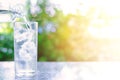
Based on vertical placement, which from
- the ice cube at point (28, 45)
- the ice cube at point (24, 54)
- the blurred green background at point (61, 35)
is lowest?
the blurred green background at point (61, 35)

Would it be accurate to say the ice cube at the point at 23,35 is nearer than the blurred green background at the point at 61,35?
Yes

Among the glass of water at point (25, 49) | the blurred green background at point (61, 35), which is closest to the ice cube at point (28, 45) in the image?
the glass of water at point (25, 49)

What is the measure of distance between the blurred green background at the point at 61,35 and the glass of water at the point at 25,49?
2894 mm

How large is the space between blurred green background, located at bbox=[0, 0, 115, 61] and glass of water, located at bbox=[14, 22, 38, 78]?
2894mm

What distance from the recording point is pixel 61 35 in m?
4.15

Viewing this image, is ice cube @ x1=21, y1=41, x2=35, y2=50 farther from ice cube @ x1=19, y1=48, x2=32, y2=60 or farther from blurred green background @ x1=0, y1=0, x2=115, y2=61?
blurred green background @ x1=0, y1=0, x2=115, y2=61

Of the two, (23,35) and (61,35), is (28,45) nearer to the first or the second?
(23,35)

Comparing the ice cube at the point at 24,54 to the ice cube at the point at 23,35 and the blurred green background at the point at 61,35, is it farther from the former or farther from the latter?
the blurred green background at the point at 61,35

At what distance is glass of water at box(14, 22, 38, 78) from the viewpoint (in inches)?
43.1

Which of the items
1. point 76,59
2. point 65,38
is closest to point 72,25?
point 65,38

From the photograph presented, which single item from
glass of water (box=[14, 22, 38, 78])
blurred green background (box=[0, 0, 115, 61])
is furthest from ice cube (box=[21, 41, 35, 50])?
blurred green background (box=[0, 0, 115, 61])

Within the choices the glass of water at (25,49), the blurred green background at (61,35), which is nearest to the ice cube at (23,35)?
the glass of water at (25,49)

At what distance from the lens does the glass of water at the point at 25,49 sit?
1096 millimetres

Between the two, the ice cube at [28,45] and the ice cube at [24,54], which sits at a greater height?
the ice cube at [28,45]
